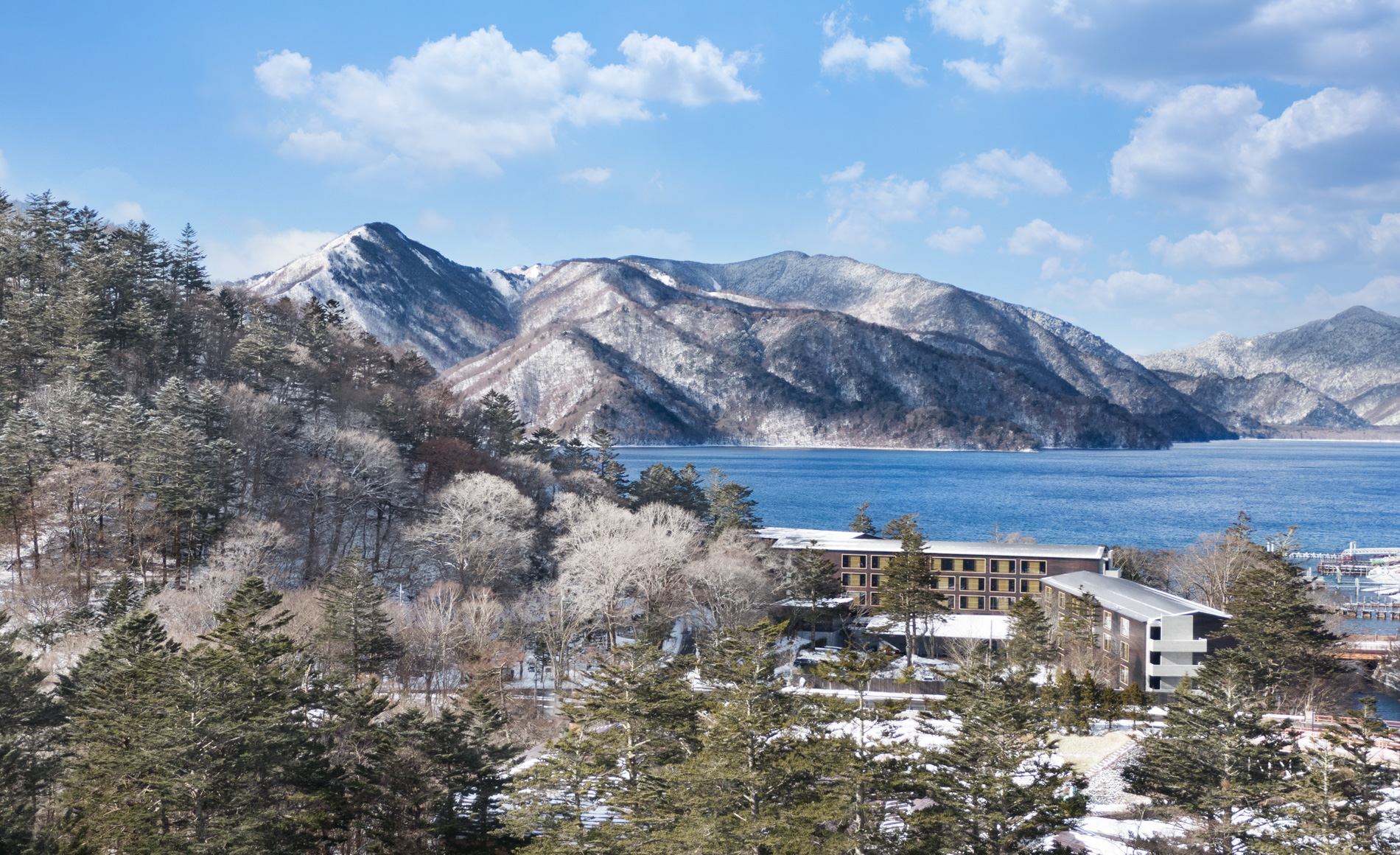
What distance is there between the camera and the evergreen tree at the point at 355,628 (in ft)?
105

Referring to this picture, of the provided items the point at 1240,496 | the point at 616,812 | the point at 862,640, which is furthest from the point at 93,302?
the point at 1240,496

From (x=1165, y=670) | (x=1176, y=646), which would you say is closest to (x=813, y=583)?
(x=1165, y=670)

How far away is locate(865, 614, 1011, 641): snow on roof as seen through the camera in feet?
172

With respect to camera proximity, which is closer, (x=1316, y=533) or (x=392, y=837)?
(x=392, y=837)

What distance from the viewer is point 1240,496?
145 metres

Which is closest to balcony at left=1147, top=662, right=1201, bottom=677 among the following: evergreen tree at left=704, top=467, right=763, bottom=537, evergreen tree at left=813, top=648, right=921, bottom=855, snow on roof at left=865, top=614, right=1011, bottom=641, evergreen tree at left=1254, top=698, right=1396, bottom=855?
snow on roof at left=865, top=614, right=1011, bottom=641

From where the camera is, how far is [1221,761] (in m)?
25.7

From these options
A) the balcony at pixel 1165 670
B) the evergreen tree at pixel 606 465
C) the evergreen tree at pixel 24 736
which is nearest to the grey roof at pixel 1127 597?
the balcony at pixel 1165 670

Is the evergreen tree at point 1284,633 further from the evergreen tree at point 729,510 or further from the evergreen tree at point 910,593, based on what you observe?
the evergreen tree at point 729,510

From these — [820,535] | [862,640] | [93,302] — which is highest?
[93,302]

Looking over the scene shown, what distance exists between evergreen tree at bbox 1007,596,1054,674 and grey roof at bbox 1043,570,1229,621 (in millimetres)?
5385

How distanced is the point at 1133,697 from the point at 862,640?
1621 centimetres

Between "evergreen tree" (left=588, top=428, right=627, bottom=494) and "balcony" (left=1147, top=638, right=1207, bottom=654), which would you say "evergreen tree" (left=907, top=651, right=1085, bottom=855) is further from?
"evergreen tree" (left=588, top=428, right=627, bottom=494)

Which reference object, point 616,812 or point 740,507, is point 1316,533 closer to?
point 740,507
